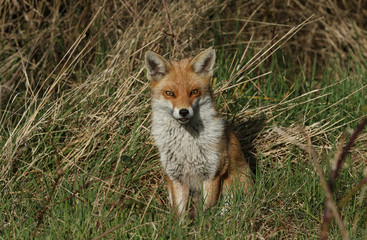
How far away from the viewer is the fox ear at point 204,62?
437 cm

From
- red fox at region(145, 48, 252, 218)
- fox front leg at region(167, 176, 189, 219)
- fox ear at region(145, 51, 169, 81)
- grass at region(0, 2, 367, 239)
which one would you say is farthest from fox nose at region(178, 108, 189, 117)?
fox front leg at region(167, 176, 189, 219)

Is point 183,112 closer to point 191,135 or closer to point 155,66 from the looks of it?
point 191,135

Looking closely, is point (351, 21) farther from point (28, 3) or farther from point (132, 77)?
point (28, 3)

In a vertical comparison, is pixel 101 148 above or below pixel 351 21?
below

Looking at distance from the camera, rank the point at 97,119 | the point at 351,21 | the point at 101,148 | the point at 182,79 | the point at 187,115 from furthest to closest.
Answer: the point at 351,21 → the point at 97,119 → the point at 101,148 → the point at 182,79 → the point at 187,115

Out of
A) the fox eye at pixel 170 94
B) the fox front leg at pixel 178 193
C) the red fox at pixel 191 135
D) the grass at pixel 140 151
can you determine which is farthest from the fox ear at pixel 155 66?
the fox front leg at pixel 178 193

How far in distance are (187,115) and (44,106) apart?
2096 millimetres

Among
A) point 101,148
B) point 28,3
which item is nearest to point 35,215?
point 101,148

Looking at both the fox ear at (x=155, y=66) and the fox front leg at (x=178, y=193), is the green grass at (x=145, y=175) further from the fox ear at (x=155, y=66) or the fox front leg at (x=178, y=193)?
the fox ear at (x=155, y=66)

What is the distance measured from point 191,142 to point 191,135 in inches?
2.8

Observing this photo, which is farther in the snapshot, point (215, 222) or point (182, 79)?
point (182, 79)

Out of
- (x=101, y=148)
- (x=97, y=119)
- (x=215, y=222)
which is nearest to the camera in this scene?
(x=215, y=222)

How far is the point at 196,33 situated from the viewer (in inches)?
242

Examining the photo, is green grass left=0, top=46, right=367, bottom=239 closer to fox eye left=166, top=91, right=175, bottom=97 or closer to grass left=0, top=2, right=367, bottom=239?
grass left=0, top=2, right=367, bottom=239
